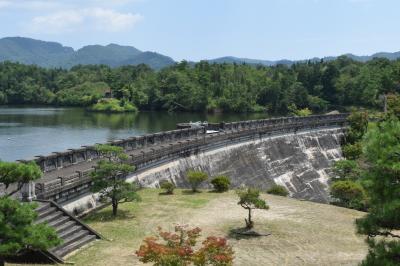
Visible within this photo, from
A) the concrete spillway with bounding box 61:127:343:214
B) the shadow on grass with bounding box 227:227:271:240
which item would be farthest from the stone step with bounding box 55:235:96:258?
the concrete spillway with bounding box 61:127:343:214

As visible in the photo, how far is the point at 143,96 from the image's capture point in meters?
144

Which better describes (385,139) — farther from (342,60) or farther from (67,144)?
(342,60)

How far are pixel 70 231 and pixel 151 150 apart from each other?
45.4ft

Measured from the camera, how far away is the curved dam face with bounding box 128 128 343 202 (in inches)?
1475

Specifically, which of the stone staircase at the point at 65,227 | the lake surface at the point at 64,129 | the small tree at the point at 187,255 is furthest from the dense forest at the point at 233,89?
the small tree at the point at 187,255

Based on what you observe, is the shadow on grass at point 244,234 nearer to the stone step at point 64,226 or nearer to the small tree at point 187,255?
the stone step at point 64,226

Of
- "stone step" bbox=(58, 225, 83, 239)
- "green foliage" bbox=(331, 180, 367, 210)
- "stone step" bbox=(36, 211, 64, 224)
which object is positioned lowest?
"green foliage" bbox=(331, 180, 367, 210)

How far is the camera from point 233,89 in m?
146

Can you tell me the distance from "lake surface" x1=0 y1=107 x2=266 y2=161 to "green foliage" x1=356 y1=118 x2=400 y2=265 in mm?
56842

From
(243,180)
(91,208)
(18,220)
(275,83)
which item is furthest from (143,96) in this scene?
(18,220)

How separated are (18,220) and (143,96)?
132 metres

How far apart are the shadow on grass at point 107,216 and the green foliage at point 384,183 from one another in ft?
50.8

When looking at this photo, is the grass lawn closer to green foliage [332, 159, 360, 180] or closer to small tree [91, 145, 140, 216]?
small tree [91, 145, 140, 216]

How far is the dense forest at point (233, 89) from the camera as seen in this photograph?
134 meters
